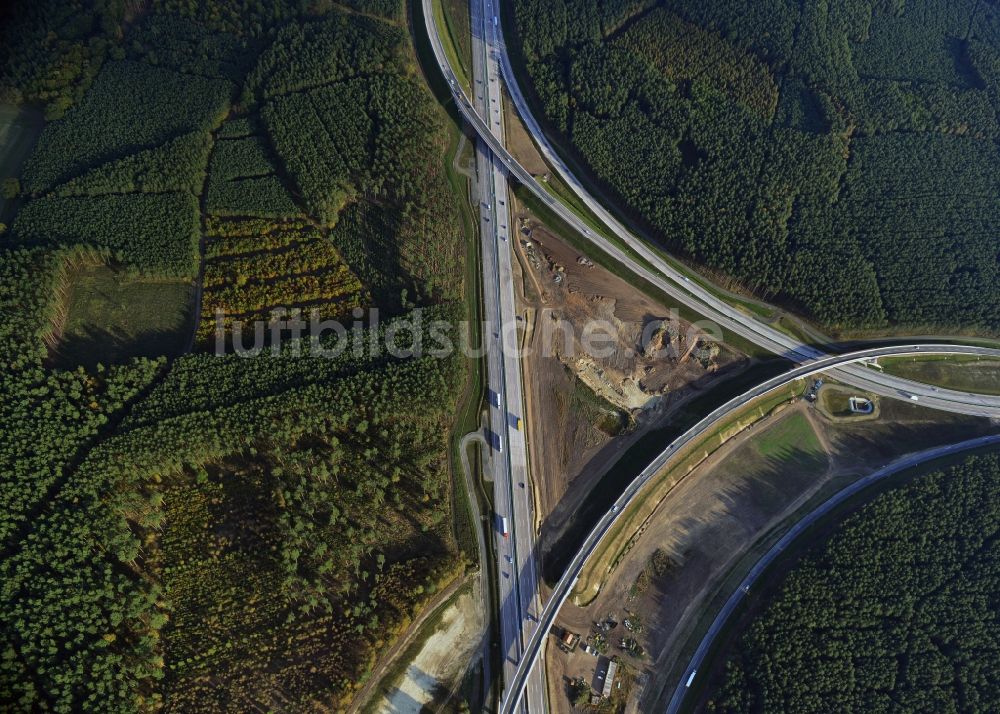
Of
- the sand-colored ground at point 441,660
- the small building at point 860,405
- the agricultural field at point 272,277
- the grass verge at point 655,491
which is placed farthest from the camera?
the small building at point 860,405

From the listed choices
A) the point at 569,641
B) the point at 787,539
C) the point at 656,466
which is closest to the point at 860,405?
the point at 787,539

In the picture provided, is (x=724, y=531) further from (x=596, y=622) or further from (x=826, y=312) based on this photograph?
(x=826, y=312)

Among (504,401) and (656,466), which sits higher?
(656,466)

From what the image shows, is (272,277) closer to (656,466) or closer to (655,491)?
(656,466)

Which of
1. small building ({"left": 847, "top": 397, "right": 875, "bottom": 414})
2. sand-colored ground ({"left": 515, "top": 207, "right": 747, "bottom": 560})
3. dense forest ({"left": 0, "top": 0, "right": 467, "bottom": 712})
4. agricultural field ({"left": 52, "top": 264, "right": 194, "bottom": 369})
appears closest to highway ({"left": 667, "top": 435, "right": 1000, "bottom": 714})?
small building ({"left": 847, "top": 397, "right": 875, "bottom": 414})

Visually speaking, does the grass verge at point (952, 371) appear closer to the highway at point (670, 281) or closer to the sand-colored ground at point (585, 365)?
the highway at point (670, 281)

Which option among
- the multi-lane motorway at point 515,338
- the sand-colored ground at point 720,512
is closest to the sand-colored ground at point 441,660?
the multi-lane motorway at point 515,338
